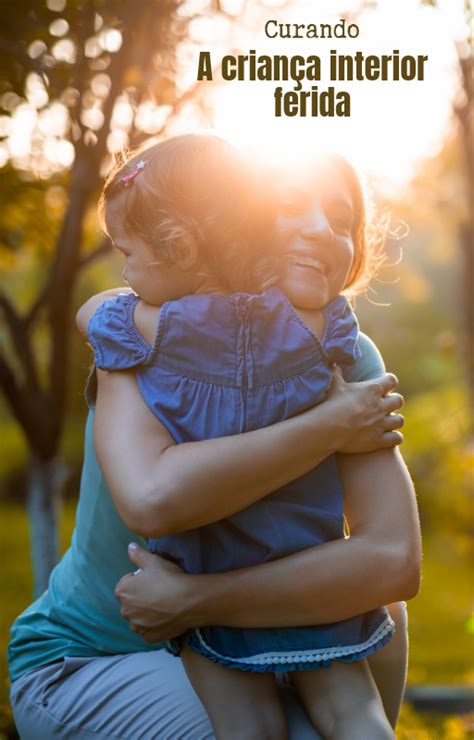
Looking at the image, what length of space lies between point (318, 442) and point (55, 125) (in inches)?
75.3

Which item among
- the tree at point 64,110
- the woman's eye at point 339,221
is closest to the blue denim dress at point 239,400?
the woman's eye at point 339,221

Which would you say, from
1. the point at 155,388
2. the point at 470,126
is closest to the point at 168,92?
the point at 155,388

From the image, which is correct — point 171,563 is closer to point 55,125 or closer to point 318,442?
point 318,442

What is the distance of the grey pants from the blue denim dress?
13 centimetres

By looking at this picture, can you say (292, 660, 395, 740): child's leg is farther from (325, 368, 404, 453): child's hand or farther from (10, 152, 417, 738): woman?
(325, 368, 404, 453): child's hand

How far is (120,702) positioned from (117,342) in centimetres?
73

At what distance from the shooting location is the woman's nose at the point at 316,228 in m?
1.97

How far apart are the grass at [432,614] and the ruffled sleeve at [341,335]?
185 cm

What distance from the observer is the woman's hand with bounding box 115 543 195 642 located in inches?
71.5

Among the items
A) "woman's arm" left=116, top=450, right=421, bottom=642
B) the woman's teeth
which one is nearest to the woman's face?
the woman's teeth

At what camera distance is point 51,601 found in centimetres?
214

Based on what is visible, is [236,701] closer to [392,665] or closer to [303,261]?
[392,665]

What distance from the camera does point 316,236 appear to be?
6.46 ft

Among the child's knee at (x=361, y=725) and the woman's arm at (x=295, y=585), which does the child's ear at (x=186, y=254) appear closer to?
the woman's arm at (x=295, y=585)
